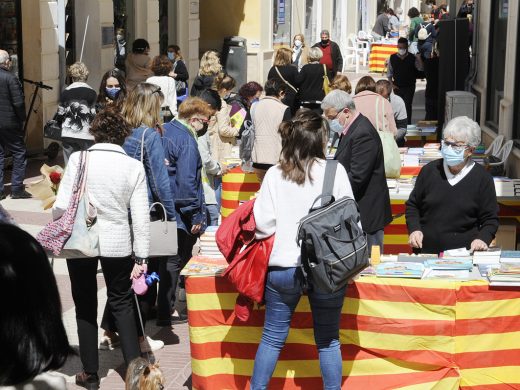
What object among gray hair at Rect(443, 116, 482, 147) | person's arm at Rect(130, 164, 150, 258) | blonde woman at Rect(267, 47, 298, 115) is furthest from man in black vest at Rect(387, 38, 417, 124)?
person's arm at Rect(130, 164, 150, 258)

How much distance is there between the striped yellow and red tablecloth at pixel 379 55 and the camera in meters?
30.4

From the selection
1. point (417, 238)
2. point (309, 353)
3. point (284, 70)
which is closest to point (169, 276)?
point (309, 353)

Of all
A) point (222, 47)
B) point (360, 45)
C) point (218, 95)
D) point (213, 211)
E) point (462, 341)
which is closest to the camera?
point (462, 341)

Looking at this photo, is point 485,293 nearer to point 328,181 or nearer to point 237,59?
point 328,181

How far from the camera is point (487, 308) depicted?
582 cm

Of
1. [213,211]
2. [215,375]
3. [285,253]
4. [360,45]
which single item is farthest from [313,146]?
[360,45]

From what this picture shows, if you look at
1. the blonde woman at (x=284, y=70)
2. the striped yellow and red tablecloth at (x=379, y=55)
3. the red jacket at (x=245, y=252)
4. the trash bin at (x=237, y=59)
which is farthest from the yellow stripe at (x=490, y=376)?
the striped yellow and red tablecloth at (x=379, y=55)

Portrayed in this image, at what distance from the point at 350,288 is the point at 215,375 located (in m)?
0.96

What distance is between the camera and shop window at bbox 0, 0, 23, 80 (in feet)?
50.2

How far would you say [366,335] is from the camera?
19.5 ft

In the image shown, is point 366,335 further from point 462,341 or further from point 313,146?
point 313,146

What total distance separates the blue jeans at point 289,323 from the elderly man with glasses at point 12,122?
24.4 feet

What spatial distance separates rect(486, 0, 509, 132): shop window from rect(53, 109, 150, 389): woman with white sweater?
6652mm

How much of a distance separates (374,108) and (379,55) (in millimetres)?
20262
